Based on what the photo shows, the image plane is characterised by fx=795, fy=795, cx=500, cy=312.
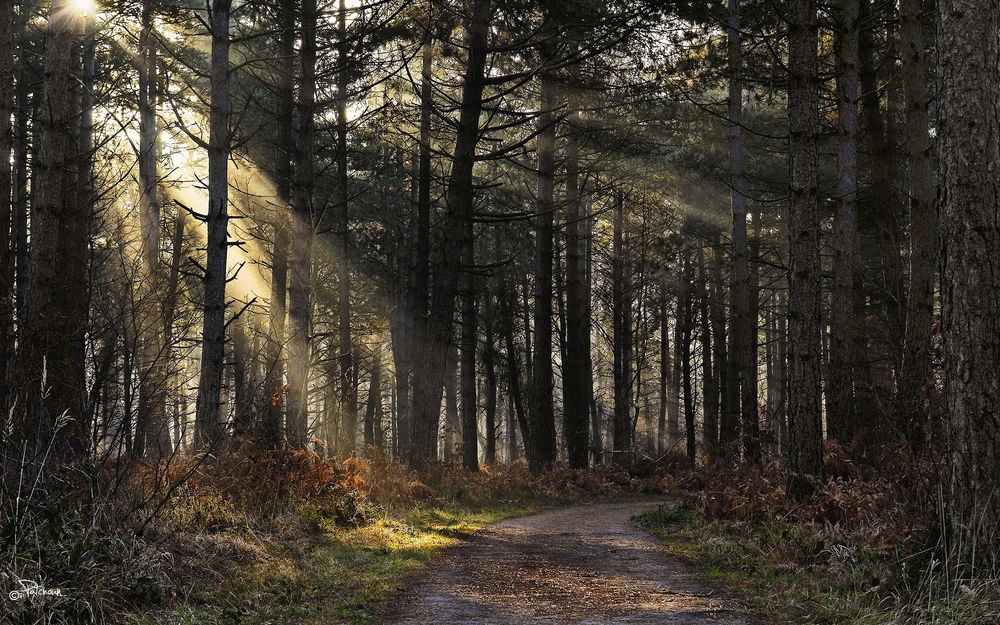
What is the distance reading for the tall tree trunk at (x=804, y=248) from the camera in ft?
31.5

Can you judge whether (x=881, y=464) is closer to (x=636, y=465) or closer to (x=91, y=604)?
(x=91, y=604)

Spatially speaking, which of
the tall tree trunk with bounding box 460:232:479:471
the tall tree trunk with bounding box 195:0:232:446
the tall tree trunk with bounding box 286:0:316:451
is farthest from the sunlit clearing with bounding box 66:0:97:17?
the tall tree trunk with bounding box 460:232:479:471

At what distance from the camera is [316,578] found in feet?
24.4

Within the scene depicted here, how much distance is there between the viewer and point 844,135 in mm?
14008

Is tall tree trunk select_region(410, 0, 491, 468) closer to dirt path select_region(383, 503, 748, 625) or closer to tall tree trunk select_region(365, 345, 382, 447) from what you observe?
dirt path select_region(383, 503, 748, 625)

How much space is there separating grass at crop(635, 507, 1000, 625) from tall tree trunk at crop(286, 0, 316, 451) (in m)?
7.05

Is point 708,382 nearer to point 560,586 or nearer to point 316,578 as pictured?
point 560,586

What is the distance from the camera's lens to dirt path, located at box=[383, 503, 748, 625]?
6172mm

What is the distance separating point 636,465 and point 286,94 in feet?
49.3

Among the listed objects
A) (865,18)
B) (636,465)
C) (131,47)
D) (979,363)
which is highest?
(131,47)

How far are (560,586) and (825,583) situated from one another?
94.2 inches

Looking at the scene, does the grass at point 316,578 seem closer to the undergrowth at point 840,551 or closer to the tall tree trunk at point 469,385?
the undergrowth at point 840,551

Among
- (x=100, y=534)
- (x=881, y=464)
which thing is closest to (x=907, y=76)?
(x=881, y=464)

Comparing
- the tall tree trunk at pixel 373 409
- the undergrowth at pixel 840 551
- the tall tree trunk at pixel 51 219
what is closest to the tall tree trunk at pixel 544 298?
the undergrowth at pixel 840 551
